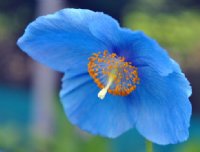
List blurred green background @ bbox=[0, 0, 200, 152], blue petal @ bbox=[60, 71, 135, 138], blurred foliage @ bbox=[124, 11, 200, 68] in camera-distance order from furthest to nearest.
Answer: blurred foliage @ bbox=[124, 11, 200, 68]
blurred green background @ bbox=[0, 0, 200, 152]
blue petal @ bbox=[60, 71, 135, 138]

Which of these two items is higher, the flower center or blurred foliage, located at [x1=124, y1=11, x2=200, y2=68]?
the flower center

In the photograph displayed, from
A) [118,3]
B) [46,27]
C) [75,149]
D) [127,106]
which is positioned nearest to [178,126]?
[127,106]

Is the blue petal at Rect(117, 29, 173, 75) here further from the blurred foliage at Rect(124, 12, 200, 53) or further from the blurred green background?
the blurred foliage at Rect(124, 12, 200, 53)

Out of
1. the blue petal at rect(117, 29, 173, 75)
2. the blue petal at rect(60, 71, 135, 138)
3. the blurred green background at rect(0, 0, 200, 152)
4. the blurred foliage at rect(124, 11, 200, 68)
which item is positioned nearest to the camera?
the blue petal at rect(117, 29, 173, 75)

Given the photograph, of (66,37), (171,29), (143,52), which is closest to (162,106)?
(143,52)

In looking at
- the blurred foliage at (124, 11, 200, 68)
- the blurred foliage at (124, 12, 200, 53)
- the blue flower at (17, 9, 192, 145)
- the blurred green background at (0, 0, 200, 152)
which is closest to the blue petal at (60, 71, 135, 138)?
the blue flower at (17, 9, 192, 145)

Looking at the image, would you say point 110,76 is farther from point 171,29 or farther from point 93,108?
point 171,29

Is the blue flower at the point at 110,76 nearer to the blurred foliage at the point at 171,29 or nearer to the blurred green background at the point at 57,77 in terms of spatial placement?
the blurred green background at the point at 57,77

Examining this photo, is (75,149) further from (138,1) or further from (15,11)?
(15,11)
